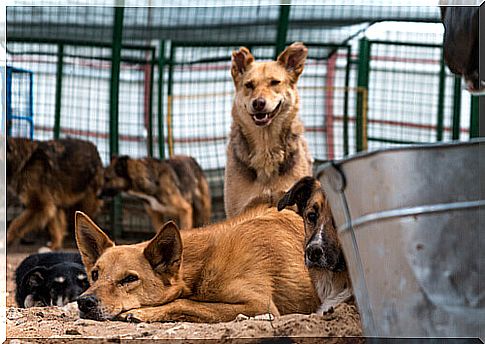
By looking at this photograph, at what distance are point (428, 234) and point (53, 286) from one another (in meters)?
3.25

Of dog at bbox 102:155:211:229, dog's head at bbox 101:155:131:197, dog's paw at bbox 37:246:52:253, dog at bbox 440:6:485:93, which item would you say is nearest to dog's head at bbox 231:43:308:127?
dog at bbox 440:6:485:93

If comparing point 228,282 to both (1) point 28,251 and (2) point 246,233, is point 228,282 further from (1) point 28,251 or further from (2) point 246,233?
(1) point 28,251

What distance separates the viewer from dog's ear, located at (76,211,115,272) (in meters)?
4.35

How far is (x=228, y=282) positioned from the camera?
4.14 m

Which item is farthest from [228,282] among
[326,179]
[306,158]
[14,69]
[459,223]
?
[14,69]

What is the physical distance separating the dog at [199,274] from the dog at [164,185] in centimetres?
610

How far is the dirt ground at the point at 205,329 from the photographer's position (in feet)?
11.3

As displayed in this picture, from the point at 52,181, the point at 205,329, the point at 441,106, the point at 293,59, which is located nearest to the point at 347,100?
the point at 441,106

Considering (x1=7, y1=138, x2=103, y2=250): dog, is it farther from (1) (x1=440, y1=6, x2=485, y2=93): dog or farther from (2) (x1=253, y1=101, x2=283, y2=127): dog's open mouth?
(1) (x1=440, y1=6, x2=485, y2=93): dog

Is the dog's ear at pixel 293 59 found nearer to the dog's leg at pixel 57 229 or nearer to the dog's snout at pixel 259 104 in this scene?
the dog's snout at pixel 259 104

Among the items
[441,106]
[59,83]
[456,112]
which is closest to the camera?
[456,112]

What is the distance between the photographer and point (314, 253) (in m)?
3.82

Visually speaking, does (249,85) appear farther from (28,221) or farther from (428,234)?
(28,221)

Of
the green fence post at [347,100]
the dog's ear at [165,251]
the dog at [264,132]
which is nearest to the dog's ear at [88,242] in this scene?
the dog's ear at [165,251]
